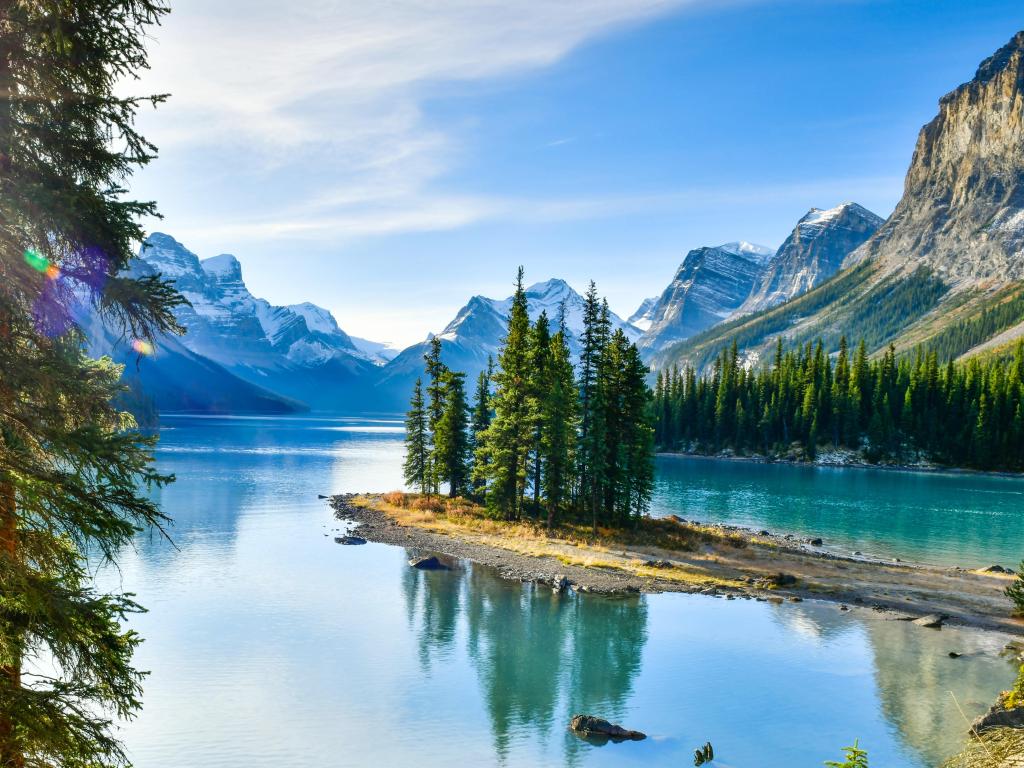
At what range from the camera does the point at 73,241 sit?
1009 centimetres

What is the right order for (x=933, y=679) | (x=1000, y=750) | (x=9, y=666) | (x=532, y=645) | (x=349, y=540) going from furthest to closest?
(x=349, y=540) → (x=532, y=645) → (x=933, y=679) → (x=9, y=666) → (x=1000, y=750)

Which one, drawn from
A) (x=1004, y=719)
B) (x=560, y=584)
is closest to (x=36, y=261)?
(x=1004, y=719)

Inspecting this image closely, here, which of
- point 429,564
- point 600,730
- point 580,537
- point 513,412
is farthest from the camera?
point 513,412

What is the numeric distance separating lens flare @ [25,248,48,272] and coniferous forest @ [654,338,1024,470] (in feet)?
580

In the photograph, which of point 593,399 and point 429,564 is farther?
point 593,399

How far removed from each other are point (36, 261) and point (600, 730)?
81.7ft

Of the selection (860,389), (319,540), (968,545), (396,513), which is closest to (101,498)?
(319,540)

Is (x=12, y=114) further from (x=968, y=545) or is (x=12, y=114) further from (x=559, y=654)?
(x=968, y=545)

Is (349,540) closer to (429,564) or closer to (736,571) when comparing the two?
(429,564)

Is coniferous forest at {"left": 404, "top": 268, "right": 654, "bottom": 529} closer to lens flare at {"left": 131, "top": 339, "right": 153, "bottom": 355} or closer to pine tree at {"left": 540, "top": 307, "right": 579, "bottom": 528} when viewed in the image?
pine tree at {"left": 540, "top": 307, "right": 579, "bottom": 528}

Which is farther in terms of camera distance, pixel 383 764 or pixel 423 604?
pixel 423 604

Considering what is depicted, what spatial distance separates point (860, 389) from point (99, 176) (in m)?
182

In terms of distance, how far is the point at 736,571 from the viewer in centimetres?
5228

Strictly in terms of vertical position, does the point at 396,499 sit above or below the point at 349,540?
above
